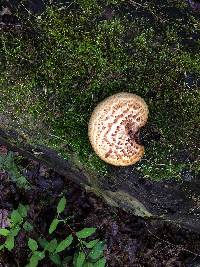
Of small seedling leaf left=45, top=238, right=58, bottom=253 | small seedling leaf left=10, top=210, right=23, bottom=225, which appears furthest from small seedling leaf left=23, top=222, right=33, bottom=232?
small seedling leaf left=45, top=238, right=58, bottom=253

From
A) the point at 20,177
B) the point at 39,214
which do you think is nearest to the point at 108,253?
the point at 39,214

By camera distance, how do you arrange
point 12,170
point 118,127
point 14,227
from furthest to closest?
point 12,170 < point 14,227 < point 118,127

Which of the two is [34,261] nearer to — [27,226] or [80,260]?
[27,226]

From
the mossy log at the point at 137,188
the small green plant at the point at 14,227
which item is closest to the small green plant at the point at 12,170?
the mossy log at the point at 137,188

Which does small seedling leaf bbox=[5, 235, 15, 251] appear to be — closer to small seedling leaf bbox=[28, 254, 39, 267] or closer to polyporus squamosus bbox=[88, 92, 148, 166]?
small seedling leaf bbox=[28, 254, 39, 267]

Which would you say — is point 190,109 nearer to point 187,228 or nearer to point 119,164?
point 119,164

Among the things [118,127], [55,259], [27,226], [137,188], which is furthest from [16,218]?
[118,127]
